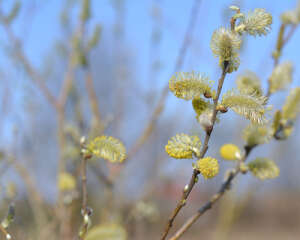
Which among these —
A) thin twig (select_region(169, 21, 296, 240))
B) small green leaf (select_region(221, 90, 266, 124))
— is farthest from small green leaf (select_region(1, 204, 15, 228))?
small green leaf (select_region(221, 90, 266, 124))

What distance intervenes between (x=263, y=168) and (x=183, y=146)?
25cm

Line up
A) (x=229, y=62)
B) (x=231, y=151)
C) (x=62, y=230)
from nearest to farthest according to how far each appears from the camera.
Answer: (x=229, y=62), (x=231, y=151), (x=62, y=230)

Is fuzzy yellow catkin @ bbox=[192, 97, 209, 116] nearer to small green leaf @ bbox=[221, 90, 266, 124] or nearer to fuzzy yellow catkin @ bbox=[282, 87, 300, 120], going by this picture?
small green leaf @ bbox=[221, 90, 266, 124]

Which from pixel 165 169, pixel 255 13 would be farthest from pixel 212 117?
pixel 165 169

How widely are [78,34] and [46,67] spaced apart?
0.79 metres

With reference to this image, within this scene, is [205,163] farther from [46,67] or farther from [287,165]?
[287,165]

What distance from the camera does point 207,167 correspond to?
19.1 inches

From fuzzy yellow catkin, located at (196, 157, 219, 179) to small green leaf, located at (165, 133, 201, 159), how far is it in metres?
0.03

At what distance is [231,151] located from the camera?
714 mm

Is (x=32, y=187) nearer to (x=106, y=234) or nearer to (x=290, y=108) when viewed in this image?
(x=106, y=234)

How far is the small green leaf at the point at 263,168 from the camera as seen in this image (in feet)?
2.22

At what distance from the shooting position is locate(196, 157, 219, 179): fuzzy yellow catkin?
0.48m

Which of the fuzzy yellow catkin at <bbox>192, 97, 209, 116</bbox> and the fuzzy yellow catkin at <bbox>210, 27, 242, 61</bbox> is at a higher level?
the fuzzy yellow catkin at <bbox>210, 27, 242, 61</bbox>

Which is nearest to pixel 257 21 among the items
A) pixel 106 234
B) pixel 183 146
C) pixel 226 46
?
pixel 226 46
